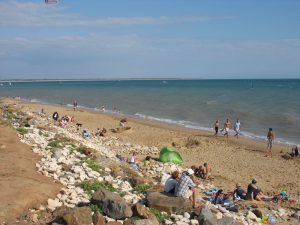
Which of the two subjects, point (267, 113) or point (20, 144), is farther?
point (267, 113)

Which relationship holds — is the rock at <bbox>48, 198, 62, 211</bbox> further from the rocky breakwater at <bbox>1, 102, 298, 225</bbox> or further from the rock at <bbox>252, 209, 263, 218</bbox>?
the rock at <bbox>252, 209, 263, 218</bbox>

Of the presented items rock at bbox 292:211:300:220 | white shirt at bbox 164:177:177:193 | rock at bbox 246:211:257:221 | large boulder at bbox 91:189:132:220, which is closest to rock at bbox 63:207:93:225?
large boulder at bbox 91:189:132:220

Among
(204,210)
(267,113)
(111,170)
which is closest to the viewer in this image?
(204,210)

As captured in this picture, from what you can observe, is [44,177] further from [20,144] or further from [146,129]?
[146,129]

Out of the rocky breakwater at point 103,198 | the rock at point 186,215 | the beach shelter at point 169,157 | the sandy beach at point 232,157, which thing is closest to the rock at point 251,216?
the rocky breakwater at point 103,198

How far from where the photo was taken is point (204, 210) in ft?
35.8

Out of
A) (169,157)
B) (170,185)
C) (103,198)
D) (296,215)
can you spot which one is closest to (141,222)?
(103,198)

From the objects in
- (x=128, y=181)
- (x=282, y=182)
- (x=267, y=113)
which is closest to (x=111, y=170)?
(x=128, y=181)

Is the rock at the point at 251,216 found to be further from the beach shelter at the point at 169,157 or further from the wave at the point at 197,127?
the wave at the point at 197,127

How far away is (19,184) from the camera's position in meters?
11.4

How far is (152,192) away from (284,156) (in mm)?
15432

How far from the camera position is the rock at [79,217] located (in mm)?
9398

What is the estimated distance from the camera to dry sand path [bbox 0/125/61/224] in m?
10.1

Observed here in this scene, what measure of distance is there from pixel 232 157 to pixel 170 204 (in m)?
14.1
